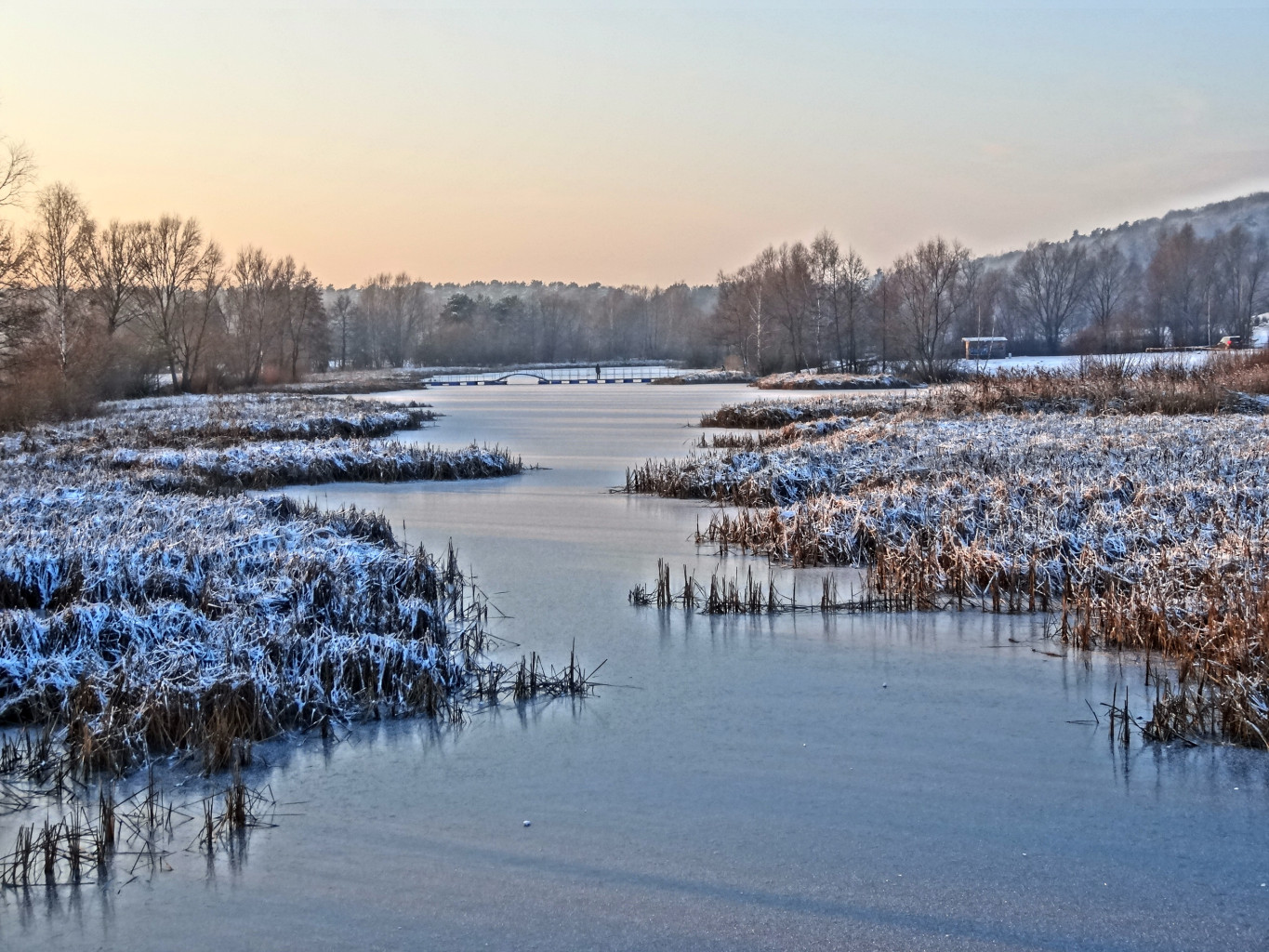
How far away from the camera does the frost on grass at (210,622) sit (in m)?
4.97

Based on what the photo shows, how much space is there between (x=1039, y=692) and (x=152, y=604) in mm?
4900

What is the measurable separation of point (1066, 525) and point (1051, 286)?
81523 millimetres

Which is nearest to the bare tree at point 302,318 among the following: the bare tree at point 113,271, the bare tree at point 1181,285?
the bare tree at point 113,271

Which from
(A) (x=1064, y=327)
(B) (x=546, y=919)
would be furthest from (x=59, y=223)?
(A) (x=1064, y=327)

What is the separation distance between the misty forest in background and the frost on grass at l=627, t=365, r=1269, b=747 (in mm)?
17325

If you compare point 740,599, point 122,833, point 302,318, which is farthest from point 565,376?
point 122,833

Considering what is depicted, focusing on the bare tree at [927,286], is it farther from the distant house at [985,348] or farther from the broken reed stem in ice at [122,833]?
the broken reed stem in ice at [122,833]

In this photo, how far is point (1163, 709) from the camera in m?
4.80

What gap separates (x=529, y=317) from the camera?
105438 mm

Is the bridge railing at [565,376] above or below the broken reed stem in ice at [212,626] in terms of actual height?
above

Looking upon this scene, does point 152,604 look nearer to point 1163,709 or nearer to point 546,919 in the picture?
point 546,919

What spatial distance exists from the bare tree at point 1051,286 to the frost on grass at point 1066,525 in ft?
223

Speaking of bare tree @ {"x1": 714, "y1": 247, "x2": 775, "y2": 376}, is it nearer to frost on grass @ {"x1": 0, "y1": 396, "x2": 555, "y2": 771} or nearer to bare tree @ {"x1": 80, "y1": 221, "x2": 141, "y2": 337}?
bare tree @ {"x1": 80, "y1": 221, "x2": 141, "y2": 337}

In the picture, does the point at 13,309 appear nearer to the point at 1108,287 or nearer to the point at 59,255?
the point at 59,255
